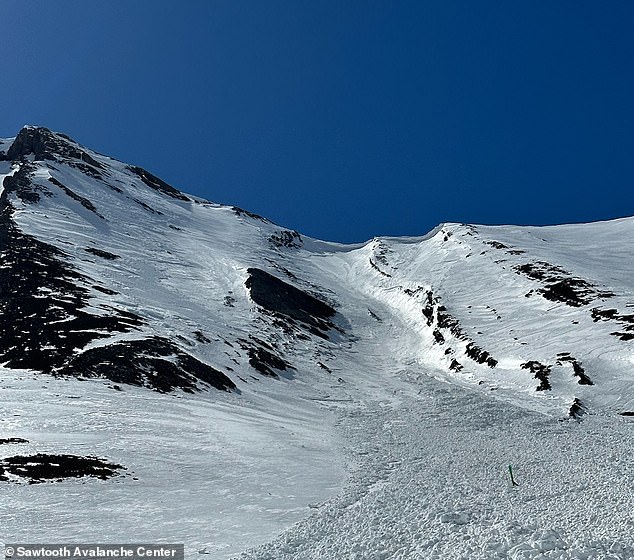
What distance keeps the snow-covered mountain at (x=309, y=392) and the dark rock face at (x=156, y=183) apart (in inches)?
1699

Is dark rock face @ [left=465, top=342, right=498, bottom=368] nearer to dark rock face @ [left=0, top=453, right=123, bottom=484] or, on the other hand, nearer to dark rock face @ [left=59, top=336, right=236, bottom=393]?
dark rock face @ [left=59, top=336, right=236, bottom=393]

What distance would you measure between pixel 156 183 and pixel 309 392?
362ft

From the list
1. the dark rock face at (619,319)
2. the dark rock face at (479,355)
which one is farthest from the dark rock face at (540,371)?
the dark rock face at (619,319)

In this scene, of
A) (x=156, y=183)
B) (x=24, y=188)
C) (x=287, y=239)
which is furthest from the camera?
(x=156, y=183)

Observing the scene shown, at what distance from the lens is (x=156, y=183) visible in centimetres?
13925

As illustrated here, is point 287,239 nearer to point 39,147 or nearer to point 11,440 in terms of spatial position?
point 39,147

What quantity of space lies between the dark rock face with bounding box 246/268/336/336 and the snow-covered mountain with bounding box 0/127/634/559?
0.46m

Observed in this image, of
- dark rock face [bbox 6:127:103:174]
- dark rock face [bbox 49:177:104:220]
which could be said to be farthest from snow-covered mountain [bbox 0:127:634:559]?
dark rock face [bbox 6:127:103:174]

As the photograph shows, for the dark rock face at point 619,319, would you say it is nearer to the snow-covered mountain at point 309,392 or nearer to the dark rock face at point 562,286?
the snow-covered mountain at point 309,392

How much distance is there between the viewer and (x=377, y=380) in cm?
4878

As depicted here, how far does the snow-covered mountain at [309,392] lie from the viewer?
1670cm

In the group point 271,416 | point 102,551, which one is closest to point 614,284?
point 271,416

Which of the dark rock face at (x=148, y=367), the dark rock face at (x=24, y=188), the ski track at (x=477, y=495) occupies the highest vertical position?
the dark rock face at (x=24, y=188)

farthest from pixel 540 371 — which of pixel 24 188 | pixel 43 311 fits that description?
pixel 24 188
